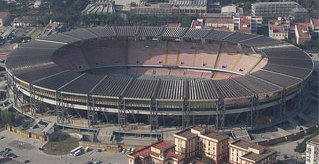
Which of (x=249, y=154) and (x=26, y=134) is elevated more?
(x=249, y=154)

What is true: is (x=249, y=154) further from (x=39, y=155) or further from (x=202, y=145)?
(x=39, y=155)

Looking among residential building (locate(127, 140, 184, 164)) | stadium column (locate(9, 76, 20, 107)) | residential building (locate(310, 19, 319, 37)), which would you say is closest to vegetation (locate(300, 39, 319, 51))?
residential building (locate(310, 19, 319, 37))

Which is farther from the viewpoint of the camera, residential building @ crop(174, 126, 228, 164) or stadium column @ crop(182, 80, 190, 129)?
stadium column @ crop(182, 80, 190, 129)

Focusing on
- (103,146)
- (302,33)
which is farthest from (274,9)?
(103,146)

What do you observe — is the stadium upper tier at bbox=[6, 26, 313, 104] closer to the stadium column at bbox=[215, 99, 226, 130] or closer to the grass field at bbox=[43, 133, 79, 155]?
the stadium column at bbox=[215, 99, 226, 130]

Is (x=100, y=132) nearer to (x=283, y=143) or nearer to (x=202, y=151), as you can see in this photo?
(x=202, y=151)

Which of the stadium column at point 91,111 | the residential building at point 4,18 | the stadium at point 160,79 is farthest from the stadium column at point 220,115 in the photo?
the residential building at point 4,18
